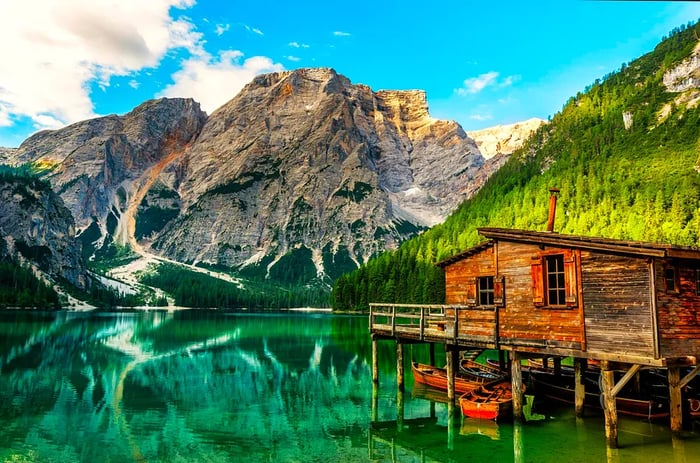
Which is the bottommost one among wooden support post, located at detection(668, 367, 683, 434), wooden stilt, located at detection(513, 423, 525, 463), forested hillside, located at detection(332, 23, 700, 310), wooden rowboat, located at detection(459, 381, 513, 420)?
wooden stilt, located at detection(513, 423, 525, 463)

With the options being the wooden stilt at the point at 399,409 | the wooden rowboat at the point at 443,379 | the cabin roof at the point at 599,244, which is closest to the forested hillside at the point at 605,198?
the wooden rowboat at the point at 443,379

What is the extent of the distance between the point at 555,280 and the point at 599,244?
147 inches

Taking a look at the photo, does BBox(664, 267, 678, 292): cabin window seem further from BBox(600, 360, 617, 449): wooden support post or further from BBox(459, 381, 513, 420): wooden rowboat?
BBox(459, 381, 513, 420): wooden rowboat

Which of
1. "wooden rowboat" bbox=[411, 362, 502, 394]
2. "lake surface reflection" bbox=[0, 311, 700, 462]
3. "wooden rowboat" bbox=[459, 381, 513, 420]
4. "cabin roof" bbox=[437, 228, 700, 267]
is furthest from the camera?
"wooden rowboat" bbox=[411, 362, 502, 394]

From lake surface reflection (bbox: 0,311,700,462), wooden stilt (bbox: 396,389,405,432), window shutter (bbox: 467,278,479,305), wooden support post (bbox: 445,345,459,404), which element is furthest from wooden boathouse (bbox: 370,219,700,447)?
wooden stilt (bbox: 396,389,405,432)

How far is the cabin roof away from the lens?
73.9 ft

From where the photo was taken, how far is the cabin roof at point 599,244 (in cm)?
2253

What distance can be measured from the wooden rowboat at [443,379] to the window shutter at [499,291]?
21.7 ft

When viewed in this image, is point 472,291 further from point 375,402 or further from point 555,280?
point 375,402

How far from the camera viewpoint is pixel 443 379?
38.5 m

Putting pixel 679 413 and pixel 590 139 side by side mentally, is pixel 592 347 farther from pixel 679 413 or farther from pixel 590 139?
pixel 590 139

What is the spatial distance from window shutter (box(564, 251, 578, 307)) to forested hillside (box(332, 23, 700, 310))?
106 meters

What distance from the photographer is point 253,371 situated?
50.5 metres

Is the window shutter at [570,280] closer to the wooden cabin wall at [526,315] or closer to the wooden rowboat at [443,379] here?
the wooden cabin wall at [526,315]
